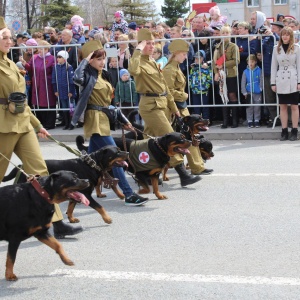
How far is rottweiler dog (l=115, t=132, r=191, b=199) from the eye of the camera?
759 centimetres

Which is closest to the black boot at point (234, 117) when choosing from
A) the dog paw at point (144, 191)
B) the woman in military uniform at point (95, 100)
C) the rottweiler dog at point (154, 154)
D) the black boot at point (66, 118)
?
the black boot at point (66, 118)

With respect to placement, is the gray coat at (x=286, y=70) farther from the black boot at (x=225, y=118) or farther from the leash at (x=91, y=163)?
the leash at (x=91, y=163)

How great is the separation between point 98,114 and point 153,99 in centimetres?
114

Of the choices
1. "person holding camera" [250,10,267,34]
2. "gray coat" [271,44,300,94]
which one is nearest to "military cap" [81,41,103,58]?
"gray coat" [271,44,300,94]

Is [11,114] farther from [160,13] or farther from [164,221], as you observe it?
[160,13]

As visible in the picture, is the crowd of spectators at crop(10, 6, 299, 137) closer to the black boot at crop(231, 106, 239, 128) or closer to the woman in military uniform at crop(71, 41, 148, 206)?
the black boot at crop(231, 106, 239, 128)

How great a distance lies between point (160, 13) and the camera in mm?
57656

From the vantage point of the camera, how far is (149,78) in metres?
8.17

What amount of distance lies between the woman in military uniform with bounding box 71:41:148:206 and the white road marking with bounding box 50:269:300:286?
7.63 ft

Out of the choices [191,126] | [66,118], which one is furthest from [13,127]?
[66,118]

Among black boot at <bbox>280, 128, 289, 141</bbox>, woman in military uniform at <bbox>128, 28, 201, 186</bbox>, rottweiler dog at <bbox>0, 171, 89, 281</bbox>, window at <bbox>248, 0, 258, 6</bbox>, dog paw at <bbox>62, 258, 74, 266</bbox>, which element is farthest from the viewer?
window at <bbox>248, 0, 258, 6</bbox>

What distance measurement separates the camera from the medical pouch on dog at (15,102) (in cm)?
587

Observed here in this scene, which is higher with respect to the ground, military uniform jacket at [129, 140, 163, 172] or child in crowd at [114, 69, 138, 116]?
child in crowd at [114, 69, 138, 116]

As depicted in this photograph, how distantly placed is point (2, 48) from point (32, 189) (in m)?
1.57
